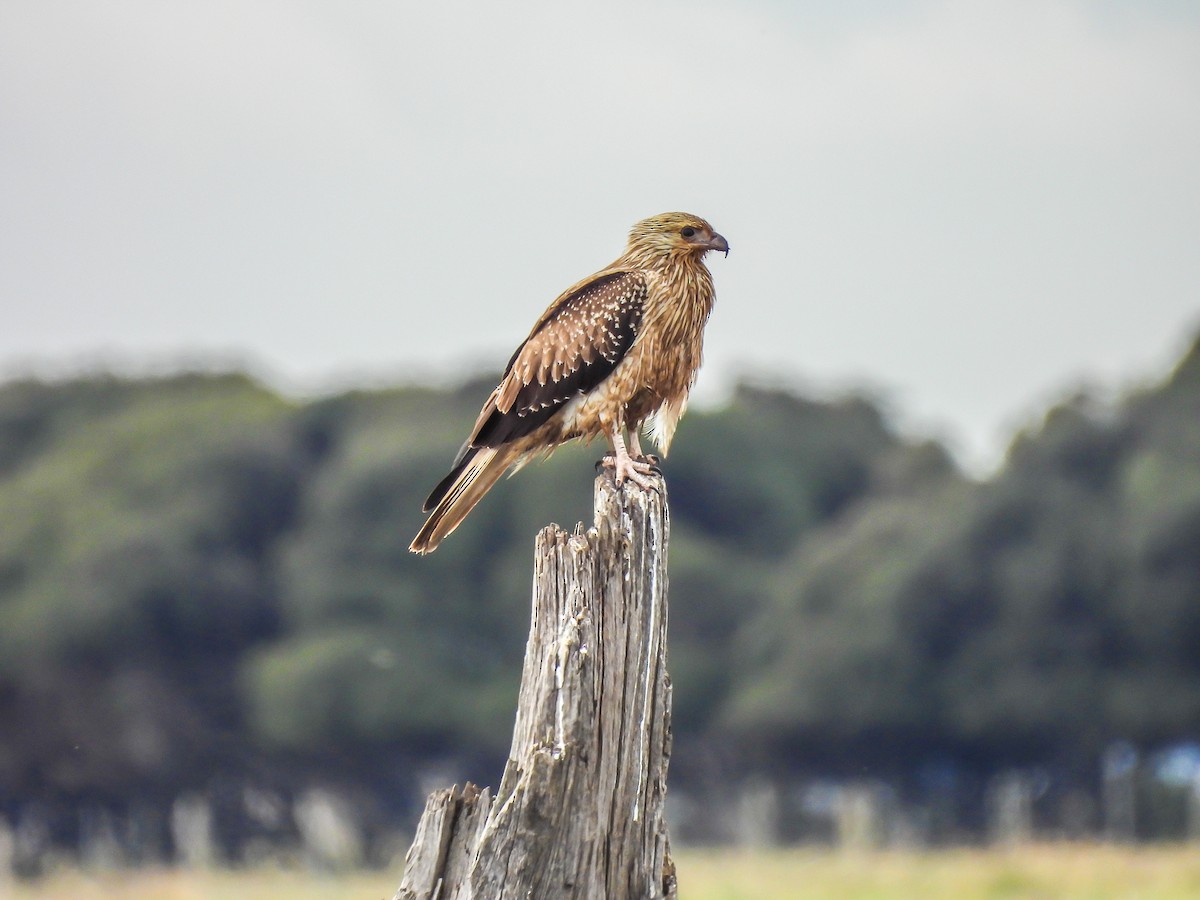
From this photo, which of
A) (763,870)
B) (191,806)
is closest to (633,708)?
(763,870)

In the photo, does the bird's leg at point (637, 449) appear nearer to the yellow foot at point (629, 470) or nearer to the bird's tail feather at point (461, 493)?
the yellow foot at point (629, 470)

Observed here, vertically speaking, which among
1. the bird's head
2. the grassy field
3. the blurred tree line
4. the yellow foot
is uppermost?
the blurred tree line

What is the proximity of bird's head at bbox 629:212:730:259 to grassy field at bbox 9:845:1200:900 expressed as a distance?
7917 millimetres

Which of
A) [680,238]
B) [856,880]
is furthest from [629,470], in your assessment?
[856,880]

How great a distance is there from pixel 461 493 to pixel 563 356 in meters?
0.86

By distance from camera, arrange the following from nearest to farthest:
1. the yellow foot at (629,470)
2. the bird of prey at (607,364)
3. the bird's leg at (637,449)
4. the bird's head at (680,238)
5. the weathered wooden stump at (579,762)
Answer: the weathered wooden stump at (579,762) → the yellow foot at (629,470) → the bird's leg at (637,449) → the bird of prey at (607,364) → the bird's head at (680,238)

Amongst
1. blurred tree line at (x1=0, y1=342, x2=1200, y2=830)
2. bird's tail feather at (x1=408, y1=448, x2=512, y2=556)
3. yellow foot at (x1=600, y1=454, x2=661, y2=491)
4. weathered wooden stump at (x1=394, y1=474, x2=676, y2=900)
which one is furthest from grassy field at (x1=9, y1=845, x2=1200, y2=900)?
weathered wooden stump at (x1=394, y1=474, x2=676, y2=900)

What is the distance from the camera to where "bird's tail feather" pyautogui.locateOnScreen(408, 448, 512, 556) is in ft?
25.3

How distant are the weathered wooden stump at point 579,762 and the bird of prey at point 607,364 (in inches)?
78.0

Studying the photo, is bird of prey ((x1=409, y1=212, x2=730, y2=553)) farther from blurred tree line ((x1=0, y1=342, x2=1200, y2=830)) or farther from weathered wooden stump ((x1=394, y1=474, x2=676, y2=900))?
blurred tree line ((x1=0, y1=342, x2=1200, y2=830))

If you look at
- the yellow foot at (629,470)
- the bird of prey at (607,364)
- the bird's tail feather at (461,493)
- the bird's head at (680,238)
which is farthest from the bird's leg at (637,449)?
the bird's head at (680,238)

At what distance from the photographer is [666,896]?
599 centimetres

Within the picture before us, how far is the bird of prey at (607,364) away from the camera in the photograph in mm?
8211

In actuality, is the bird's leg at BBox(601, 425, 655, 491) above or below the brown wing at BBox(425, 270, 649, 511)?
below
